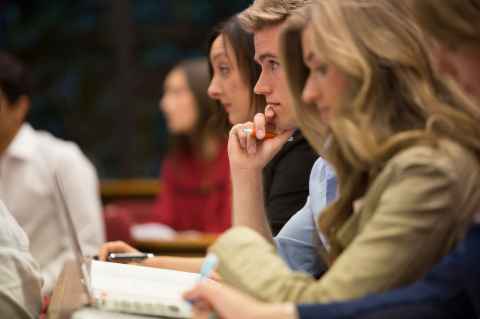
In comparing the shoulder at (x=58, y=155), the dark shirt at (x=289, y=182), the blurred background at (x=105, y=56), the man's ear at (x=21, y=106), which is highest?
the dark shirt at (x=289, y=182)

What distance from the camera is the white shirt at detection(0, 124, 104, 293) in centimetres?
430

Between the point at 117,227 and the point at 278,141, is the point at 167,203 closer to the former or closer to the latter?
the point at 117,227

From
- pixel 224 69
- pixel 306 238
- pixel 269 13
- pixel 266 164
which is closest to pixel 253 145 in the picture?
pixel 266 164

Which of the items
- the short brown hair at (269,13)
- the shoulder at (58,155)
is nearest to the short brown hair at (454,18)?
the short brown hair at (269,13)

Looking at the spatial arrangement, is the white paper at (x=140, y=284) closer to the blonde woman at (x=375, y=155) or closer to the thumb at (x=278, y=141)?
the blonde woman at (x=375, y=155)

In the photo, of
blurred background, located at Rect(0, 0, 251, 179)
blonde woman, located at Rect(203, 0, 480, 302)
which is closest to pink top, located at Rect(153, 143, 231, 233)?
blurred background, located at Rect(0, 0, 251, 179)

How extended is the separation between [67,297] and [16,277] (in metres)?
0.13

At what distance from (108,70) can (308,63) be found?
644 centimetres

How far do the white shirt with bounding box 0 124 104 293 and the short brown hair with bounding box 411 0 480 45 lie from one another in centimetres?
283

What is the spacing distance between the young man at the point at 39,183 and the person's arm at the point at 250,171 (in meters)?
2.20

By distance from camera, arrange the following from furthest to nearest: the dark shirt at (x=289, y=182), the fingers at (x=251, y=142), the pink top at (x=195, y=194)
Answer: the pink top at (x=195, y=194) < the dark shirt at (x=289, y=182) < the fingers at (x=251, y=142)

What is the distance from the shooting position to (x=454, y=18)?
1.57 m

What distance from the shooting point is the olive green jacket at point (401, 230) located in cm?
151

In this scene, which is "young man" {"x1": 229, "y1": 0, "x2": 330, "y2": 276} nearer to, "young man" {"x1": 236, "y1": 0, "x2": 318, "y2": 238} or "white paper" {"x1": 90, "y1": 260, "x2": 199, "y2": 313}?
"young man" {"x1": 236, "y1": 0, "x2": 318, "y2": 238}
